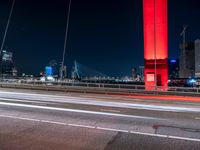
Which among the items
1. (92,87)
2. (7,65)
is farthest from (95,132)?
(7,65)

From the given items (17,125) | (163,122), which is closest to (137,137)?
(163,122)

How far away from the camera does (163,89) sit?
2512 cm

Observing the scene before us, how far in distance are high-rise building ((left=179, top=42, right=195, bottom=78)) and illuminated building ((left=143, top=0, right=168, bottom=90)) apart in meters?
86.0

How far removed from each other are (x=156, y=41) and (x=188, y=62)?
100.0 m

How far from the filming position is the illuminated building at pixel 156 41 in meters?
27.4

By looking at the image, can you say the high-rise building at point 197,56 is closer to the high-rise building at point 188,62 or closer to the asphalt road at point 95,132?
the high-rise building at point 188,62

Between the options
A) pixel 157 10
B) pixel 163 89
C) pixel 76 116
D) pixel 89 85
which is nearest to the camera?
pixel 76 116

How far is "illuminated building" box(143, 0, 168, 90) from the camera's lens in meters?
27.4

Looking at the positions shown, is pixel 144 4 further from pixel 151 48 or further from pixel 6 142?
pixel 6 142

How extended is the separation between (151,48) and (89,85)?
25.6 ft

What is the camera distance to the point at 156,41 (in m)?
27.6

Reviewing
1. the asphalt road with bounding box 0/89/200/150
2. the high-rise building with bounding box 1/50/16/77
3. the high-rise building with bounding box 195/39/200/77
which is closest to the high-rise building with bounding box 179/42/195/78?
the high-rise building with bounding box 195/39/200/77

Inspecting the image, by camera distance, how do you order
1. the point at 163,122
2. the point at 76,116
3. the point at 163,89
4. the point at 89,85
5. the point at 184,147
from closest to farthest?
the point at 184,147 < the point at 163,122 < the point at 76,116 < the point at 163,89 < the point at 89,85

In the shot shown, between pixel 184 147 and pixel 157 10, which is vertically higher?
pixel 157 10
